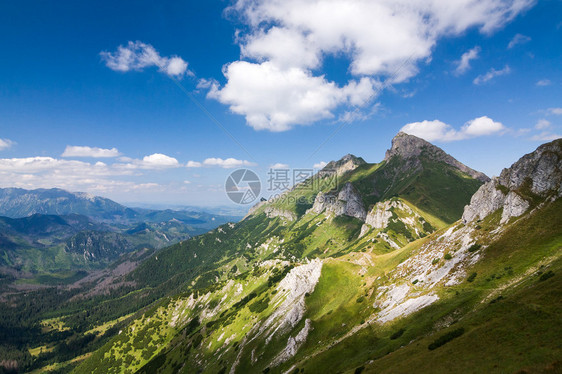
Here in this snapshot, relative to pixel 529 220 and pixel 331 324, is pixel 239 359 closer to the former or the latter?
pixel 331 324

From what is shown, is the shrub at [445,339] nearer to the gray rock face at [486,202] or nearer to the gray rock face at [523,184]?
the gray rock face at [523,184]

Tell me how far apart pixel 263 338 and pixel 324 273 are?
123 ft

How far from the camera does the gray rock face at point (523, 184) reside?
71.4 meters

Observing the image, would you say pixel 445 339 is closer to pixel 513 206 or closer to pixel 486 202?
pixel 513 206

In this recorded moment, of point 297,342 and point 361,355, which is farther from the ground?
point 361,355

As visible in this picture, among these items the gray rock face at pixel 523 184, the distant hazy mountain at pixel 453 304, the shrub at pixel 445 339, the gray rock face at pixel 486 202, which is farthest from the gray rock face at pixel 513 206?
the shrub at pixel 445 339

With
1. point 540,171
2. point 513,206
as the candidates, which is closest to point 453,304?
point 513,206

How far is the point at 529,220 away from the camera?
64312mm

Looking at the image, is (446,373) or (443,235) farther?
(443,235)

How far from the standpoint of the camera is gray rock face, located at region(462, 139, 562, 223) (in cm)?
7144

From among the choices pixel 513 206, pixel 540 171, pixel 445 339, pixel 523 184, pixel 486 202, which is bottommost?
pixel 445 339

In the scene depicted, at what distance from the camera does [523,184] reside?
258 ft

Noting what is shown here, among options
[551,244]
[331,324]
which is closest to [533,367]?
[551,244]

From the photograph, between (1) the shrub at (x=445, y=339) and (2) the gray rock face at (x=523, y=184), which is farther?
(2) the gray rock face at (x=523, y=184)
